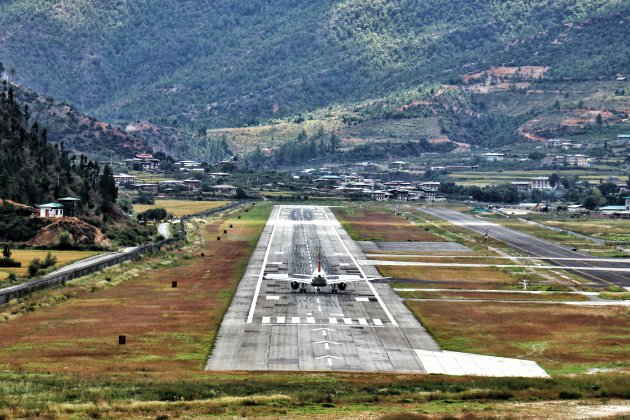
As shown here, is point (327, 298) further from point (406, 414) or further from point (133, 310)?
point (406, 414)

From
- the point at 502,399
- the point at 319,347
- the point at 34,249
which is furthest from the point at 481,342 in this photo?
the point at 34,249

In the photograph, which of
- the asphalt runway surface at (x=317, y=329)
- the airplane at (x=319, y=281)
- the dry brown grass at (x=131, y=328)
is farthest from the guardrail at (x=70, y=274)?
the airplane at (x=319, y=281)

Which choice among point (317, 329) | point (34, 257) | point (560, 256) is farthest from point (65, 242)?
point (317, 329)

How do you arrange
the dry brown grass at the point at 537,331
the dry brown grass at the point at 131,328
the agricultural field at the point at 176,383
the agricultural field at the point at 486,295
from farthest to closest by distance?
the agricultural field at the point at 486,295 → the dry brown grass at the point at 537,331 → the dry brown grass at the point at 131,328 → the agricultural field at the point at 176,383

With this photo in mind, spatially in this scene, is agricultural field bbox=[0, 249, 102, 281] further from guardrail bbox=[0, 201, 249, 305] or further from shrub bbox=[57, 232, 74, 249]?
guardrail bbox=[0, 201, 249, 305]

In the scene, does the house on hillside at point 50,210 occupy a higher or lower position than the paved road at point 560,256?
higher

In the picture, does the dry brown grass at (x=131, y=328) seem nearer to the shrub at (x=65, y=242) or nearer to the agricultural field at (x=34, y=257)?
the agricultural field at (x=34, y=257)

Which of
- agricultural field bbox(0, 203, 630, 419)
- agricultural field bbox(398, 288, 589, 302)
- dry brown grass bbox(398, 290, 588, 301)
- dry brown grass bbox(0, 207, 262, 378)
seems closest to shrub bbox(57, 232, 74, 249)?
dry brown grass bbox(0, 207, 262, 378)
